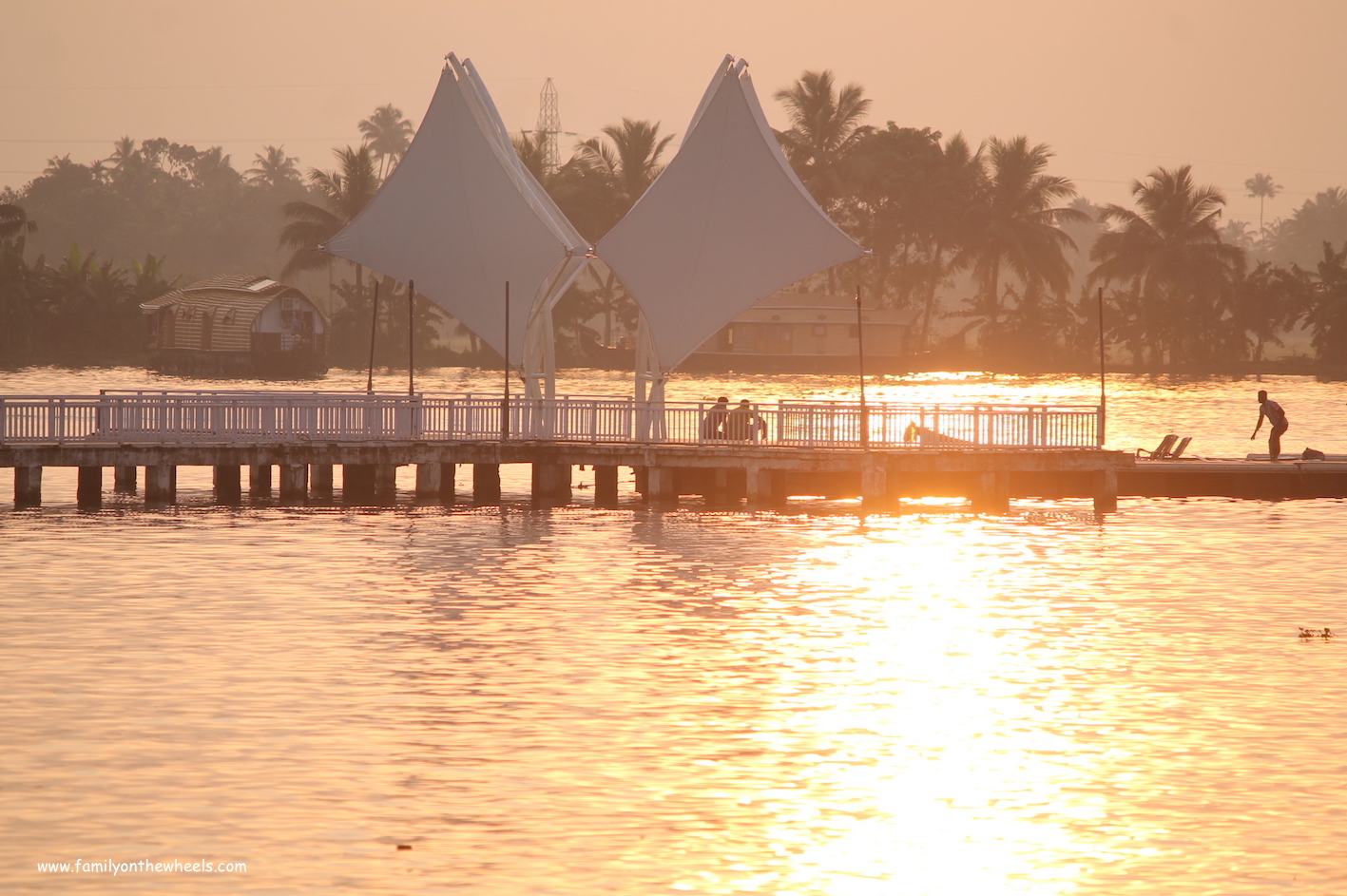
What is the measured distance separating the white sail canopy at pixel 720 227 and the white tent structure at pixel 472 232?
1813mm

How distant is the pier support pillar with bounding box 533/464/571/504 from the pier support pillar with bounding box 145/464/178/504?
8633mm

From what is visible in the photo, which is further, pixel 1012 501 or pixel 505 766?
pixel 1012 501

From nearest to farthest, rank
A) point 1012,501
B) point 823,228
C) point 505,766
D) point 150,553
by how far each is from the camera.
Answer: point 505,766
point 150,553
point 823,228
point 1012,501

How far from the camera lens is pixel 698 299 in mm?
42594

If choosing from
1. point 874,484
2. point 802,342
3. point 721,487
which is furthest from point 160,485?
point 802,342

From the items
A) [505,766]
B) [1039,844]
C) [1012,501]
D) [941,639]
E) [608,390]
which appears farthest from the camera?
[608,390]

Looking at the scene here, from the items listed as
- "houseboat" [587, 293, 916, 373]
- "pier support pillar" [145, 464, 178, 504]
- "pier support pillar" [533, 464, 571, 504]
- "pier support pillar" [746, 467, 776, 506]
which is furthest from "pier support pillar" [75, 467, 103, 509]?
"houseboat" [587, 293, 916, 373]

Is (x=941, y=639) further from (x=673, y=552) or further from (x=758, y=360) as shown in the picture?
(x=758, y=360)

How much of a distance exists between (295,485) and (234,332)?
7092 centimetres

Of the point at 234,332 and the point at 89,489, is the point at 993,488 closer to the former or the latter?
the point at 89,489

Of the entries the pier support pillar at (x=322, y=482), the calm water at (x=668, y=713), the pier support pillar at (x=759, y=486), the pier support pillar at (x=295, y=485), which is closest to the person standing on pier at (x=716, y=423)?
the pier support pillar at (x=759, y=486)

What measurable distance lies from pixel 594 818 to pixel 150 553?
20.3 m

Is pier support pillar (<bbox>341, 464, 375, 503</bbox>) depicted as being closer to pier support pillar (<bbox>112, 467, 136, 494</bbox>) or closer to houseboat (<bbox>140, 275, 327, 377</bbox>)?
pier support pillar (<bbox>112, 467, 136, 494</bbox>)

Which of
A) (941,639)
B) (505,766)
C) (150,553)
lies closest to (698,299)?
(150,553)
